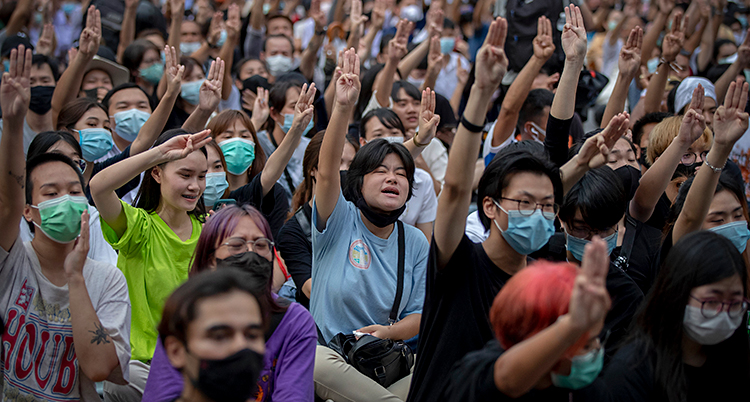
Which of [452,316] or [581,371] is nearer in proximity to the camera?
[581,371]

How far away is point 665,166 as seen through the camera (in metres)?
3.64

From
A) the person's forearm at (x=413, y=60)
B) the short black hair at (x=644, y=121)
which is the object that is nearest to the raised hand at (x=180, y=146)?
the short black hair at (x=644, y=121)

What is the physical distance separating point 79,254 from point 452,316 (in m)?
1.66

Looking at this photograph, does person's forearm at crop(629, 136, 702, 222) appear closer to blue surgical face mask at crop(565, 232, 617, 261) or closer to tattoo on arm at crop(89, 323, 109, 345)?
blue surgical face mask at crop(565, 232, 617, 261)

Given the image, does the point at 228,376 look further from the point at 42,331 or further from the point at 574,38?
the point at 574,38

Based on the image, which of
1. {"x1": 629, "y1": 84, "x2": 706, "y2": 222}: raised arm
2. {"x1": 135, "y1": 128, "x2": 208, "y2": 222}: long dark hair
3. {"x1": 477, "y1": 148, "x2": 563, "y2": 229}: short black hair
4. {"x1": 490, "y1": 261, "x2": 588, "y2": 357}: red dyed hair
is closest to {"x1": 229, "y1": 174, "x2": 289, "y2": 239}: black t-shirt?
{"x1": 135, "y1": 128, "x2": 208, "y2": 222}: long dark hair

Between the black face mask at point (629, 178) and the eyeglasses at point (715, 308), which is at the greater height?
the black face mask at point (629, 178)

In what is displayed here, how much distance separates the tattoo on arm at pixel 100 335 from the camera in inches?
118

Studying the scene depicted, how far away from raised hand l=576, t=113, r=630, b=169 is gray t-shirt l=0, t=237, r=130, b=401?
2.39 metres

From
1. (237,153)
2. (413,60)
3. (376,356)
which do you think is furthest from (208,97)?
(413,60)

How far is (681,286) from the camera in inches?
98.0

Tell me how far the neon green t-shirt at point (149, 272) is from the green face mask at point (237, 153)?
1291 millimetres

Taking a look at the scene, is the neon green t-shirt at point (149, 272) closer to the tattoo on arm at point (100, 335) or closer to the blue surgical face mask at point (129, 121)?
the tattoo on arm at point (100, 335)

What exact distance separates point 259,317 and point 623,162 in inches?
117
